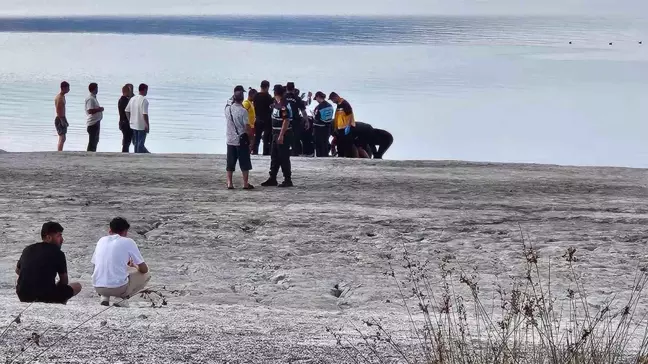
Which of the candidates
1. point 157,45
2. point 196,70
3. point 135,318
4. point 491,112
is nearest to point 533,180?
point 135,318

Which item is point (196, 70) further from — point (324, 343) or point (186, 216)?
point (324, 343)

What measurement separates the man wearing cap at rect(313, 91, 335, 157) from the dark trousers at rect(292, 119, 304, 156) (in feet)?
0.98

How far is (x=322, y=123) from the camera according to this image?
66.2 ft

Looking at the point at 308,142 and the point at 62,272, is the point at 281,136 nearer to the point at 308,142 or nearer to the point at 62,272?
the point at 308,142

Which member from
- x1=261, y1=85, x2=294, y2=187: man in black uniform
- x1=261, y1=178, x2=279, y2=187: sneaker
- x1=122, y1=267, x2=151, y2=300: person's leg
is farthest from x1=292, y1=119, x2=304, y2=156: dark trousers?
x1=122, y1=267, x2=151, y2=300: person's leg

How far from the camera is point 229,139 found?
15.5 m

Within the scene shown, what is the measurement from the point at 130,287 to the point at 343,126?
1028 centimetres

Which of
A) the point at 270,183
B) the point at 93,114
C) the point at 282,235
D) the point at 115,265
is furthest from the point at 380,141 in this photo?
the point at 115,265

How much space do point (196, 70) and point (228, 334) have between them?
6179 centimetres

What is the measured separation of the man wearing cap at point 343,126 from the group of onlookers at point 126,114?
10.5ft

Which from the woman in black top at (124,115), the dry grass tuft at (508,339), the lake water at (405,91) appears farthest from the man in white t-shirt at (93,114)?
the dry grass tuft at (508,339)

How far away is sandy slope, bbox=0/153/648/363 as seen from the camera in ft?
26.8

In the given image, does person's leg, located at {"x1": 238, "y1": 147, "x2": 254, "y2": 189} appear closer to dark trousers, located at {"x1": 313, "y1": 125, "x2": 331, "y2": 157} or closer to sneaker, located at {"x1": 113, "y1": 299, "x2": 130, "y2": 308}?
dark trousers, located at {"x1": 313, "y1": 125, "x2": 331, "y2": 157}

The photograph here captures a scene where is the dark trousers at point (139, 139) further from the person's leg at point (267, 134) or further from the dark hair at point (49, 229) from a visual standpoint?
the dark hair at point (49, 229)
